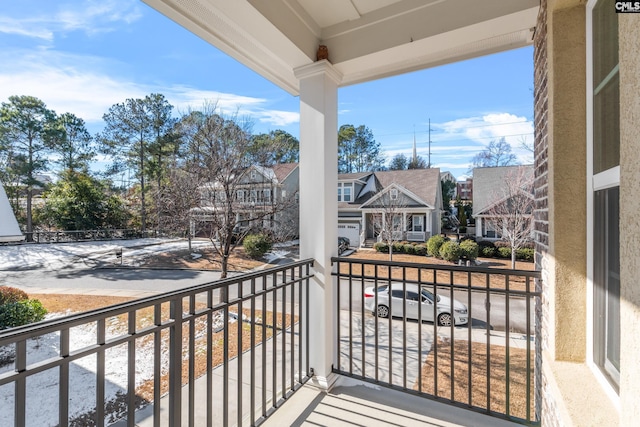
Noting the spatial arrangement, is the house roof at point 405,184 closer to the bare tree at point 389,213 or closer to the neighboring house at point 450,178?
the neighboring house at point 450,178

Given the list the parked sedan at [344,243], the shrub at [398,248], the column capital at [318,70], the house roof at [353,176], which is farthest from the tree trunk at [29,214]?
the house roof at [353,176]

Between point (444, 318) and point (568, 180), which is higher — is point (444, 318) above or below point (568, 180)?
below

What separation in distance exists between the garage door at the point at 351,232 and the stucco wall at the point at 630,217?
227 inches

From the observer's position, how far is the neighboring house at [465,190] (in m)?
5.97

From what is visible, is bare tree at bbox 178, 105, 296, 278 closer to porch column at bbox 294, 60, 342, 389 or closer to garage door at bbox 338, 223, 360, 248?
garage door at bbox 338, 223, 360, 248

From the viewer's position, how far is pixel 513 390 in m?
3.14

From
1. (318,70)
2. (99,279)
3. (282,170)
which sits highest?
(282,170)

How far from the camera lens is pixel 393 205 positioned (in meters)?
6.84

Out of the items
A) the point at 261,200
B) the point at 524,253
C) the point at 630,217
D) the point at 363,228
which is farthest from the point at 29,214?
the point at 524,253

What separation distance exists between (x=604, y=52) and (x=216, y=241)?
6.50m

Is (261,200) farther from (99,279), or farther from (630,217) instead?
(630,217)

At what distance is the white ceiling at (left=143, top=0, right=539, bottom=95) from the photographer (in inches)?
61.9

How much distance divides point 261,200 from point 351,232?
2305mm

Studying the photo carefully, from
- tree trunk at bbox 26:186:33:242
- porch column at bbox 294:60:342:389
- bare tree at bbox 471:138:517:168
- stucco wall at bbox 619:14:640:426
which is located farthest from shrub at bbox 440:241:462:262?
tree trunk at bbox 26:186:33:242
